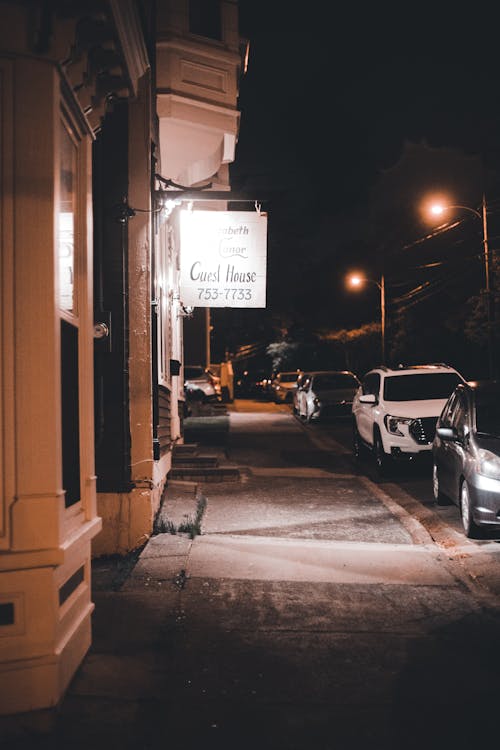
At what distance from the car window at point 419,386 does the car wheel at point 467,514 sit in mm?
4933

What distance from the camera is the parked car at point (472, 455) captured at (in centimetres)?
793

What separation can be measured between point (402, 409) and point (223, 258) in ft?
15.2

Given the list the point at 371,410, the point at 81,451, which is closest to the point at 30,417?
the point at 81,451

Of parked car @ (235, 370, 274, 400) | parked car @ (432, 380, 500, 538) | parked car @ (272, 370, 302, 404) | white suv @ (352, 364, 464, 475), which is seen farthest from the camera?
parked car @ (235, 370, 274, 400)

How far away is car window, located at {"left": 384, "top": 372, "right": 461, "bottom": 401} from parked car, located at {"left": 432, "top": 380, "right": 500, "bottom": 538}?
3305 mm

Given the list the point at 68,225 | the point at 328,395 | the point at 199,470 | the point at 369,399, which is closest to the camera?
the point at 68,225

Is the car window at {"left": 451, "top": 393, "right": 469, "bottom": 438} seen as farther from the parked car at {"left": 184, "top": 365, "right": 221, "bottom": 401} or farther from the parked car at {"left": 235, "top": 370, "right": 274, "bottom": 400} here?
the parked car at {"left": 235, "top": 370, "right": 274, "bottom": 400}

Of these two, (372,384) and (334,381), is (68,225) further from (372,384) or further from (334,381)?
(334,381)

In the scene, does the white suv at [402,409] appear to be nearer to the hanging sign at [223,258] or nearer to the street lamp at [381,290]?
the hanging sign at [223,258]

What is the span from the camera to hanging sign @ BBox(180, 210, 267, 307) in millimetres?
10297

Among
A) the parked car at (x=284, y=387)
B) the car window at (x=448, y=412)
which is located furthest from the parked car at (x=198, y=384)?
the car window at (x=448, y=412)

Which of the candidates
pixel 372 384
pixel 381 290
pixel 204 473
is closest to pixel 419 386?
pixel 372 384

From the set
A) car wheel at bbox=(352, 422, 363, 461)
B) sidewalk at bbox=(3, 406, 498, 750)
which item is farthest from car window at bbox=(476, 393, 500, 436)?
car wheel at bbox=(352, 422, 363, 461)

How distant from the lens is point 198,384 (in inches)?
1227
